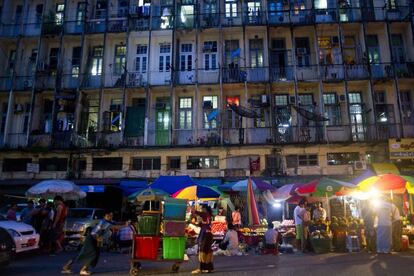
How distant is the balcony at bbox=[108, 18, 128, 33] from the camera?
23.8 meters

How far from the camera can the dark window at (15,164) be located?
22750mm

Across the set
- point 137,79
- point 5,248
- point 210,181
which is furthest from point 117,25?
point 5,248

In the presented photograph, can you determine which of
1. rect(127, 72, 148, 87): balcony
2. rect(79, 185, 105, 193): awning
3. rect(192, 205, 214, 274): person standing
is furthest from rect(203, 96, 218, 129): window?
rect(192, 205, 214, 274): person standing

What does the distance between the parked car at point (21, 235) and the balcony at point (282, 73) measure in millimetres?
15691

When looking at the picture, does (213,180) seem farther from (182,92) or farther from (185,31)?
(185,31)

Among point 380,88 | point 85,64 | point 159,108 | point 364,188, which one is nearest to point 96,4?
point 85,64

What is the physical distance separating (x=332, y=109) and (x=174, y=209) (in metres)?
16.1

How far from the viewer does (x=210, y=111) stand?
2281 cm

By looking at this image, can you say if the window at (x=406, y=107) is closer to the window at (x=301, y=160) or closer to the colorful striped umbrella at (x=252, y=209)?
the window at (x=301, y=160)

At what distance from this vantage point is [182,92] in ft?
76.4

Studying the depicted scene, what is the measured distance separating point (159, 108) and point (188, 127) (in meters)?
2.25

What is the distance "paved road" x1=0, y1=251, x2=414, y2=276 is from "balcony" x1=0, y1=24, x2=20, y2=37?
57.9 ft

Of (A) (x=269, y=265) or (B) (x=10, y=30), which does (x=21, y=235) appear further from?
(B) (x=10, y=30)

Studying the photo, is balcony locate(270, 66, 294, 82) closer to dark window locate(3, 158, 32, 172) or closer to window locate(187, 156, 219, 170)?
window locate(187, 156, 219, 170)
